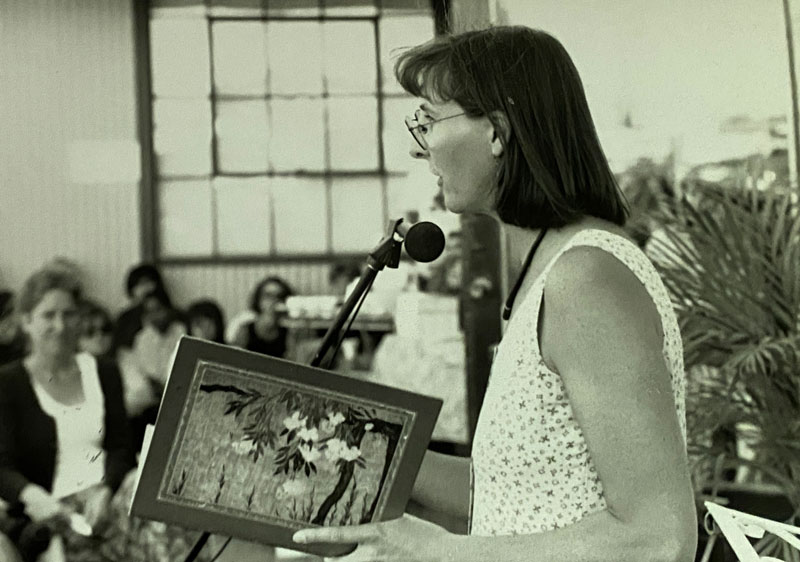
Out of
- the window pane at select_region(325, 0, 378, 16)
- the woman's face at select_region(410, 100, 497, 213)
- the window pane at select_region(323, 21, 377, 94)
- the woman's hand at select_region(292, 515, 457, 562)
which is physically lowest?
the woman's hand at select_region(292, 515, 457, 562)

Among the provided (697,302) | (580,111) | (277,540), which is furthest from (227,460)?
(697,302)

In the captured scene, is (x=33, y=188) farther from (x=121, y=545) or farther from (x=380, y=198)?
(x=121, y=545)

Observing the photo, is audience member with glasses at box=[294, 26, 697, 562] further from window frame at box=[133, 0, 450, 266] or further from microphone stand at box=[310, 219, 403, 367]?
window frame at box=[133, 0, 450, 266]

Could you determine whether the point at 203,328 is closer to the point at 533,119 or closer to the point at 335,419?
the point at 335,419

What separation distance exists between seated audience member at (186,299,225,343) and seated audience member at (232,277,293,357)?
0.40ft

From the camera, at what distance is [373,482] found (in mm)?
1302

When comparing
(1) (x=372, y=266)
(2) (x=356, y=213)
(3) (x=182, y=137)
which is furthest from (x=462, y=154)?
(3) (x=182, y=137)

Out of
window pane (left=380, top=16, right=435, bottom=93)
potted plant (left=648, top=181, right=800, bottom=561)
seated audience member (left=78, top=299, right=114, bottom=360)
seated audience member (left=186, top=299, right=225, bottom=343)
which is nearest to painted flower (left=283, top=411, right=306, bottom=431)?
potted plant (left=648, top=181, right=800, bottom=561)

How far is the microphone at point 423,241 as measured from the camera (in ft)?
4.80

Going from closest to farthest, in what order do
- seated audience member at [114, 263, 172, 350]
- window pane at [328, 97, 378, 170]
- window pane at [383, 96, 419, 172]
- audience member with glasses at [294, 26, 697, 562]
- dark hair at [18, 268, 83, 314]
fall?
1. audience member with glasses at [294, 26, 697, 562]
2. dark hair at [18, 268, 83, 314]
3. seated audience member at [114, 263, 172, 350]
4. window pane at [383, 96, 419, 172]
5. window pane at [328, 97, 378, 170]

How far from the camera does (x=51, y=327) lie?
11.7 ft

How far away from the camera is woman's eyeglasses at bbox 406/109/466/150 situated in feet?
4.35

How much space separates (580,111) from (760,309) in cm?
133

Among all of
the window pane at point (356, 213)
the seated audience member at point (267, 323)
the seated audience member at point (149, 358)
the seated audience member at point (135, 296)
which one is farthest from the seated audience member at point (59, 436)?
the window pane at point (356, 213)
